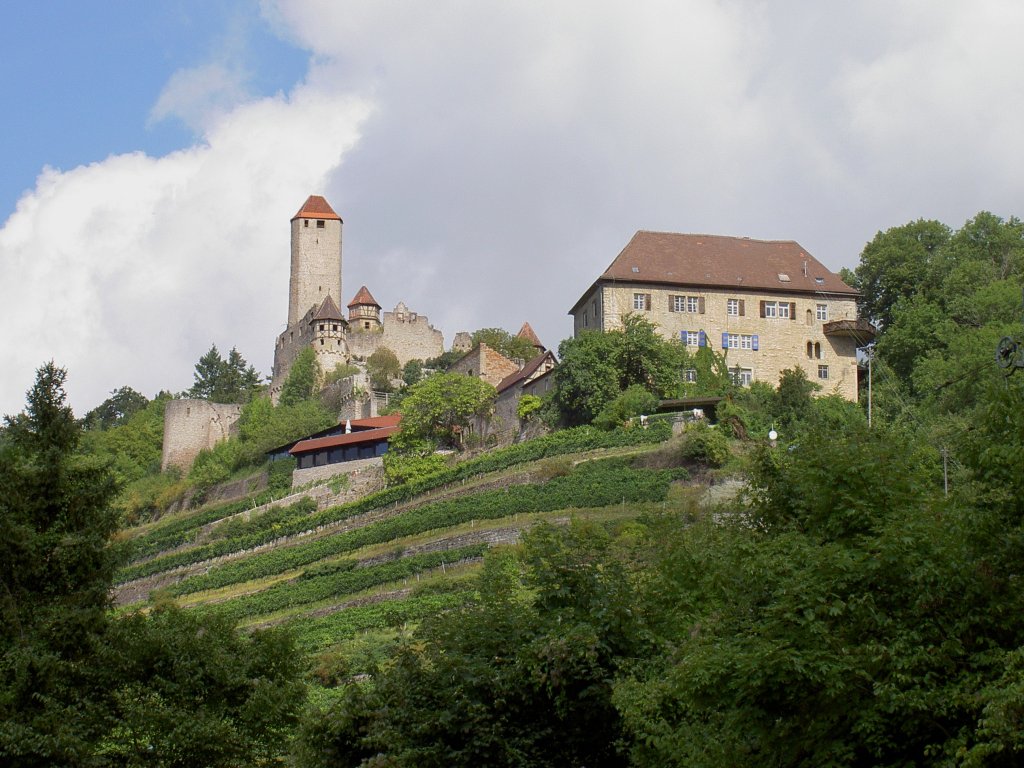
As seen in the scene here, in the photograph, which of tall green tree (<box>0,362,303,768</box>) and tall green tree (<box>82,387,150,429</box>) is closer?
tall green tree (<box>0,362,303,768</box>)

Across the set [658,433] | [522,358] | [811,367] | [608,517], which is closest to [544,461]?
[658,433]

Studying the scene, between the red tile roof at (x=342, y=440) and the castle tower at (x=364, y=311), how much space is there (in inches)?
1266

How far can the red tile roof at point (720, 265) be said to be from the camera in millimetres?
72188

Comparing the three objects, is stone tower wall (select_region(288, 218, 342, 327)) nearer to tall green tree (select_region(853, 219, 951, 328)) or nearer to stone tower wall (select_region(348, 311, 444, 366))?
stone tower wall (select_region(348, 311, 444, 366))

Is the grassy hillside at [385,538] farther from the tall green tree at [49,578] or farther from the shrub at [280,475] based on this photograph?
the tall green tree at [49,578]

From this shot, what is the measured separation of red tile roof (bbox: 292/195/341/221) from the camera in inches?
4663

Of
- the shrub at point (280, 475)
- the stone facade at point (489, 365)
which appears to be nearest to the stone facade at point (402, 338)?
the stone facade at point (489, 365)

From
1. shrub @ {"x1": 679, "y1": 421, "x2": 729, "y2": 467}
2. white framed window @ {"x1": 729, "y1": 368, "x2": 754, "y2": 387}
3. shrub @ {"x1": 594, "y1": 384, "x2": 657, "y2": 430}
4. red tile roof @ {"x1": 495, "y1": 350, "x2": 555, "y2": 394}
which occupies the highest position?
red tile roof @ {"x1": 495, "y1": 350, "x2": 555, "y2": 394}

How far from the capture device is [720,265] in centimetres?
7406

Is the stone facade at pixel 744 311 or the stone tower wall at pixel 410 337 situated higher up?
the stone tower wall at pixel 410 337

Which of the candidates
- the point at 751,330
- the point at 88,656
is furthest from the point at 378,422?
the point at 88,656

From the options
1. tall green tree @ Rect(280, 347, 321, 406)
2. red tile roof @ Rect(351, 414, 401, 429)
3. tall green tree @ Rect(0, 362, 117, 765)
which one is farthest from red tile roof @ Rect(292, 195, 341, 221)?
tall green tree @ Rect(0, 362, 117, 765)

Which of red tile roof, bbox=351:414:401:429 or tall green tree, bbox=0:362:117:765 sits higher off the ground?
red tile roof, bbox=351:414:401:429

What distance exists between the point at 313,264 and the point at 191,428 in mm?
22891
